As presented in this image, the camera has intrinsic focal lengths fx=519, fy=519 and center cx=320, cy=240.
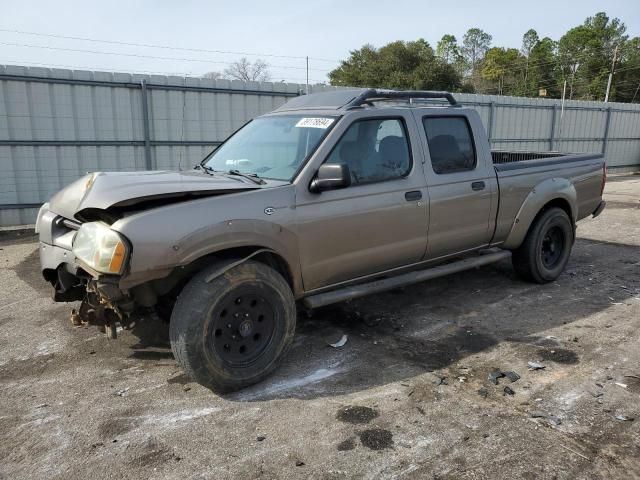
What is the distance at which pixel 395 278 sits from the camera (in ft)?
14.6

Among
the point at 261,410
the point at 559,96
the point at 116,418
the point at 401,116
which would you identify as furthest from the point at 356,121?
the point at 559,96

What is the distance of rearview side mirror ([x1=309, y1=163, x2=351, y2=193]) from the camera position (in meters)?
3.69

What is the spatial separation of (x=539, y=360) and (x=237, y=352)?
7.58 feet

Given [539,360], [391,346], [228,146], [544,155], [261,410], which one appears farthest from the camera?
[544,155]

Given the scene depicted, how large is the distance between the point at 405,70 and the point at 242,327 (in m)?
43.2

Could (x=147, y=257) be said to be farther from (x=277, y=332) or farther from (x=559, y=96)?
(x=559, y=96)

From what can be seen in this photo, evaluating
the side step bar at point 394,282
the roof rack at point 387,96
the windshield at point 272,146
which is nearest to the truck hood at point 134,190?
the windshield at point 272,146

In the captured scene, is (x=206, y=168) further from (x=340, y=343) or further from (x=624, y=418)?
(x=624, y=418)

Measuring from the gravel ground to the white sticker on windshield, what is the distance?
1.78 meters

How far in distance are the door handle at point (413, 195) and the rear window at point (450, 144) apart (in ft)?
1.13

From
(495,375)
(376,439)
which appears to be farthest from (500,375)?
(376,439)

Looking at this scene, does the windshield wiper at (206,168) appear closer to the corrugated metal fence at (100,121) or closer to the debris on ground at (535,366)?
the debris on ground at (535,366)

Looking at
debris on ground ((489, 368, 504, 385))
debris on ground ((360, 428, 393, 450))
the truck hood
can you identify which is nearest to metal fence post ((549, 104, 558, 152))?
debris on ground ((489, 368, 504, 385))

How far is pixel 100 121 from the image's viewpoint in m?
9.58
